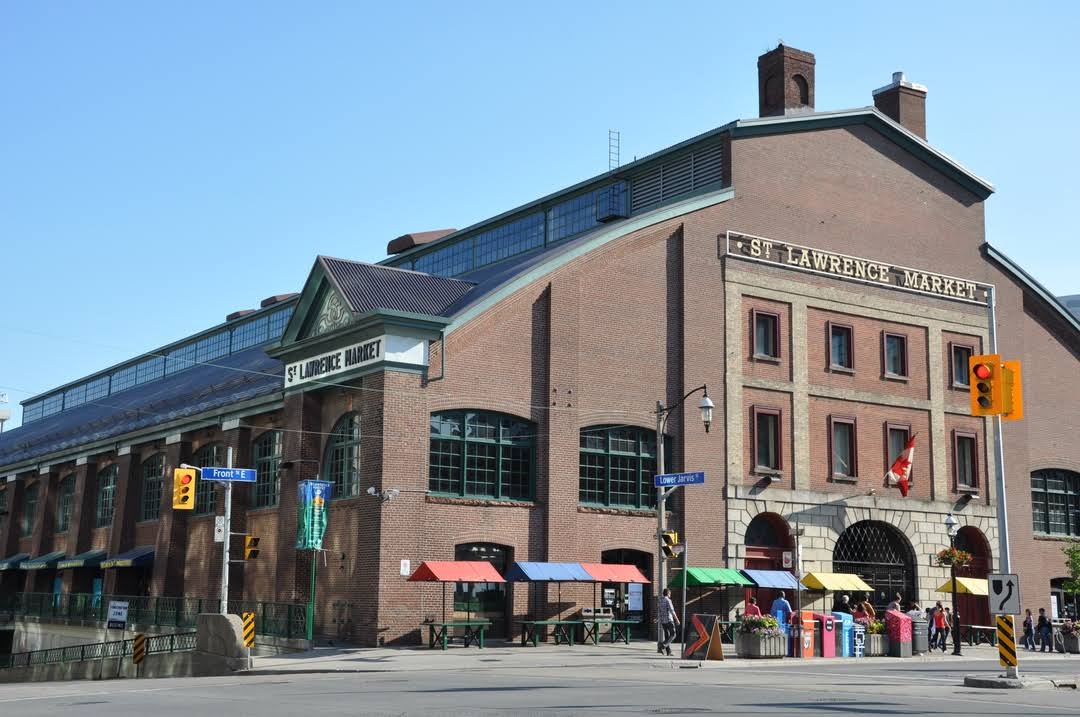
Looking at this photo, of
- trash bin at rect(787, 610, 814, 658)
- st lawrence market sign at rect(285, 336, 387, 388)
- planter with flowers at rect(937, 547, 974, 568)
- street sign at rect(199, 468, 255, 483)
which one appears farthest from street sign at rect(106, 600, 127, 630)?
planter with flowers at rect(937, 547, 974, 568)

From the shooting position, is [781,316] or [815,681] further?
[781,316]

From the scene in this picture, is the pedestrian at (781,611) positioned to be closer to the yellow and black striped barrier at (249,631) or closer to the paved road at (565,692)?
the paved road at (565,692)

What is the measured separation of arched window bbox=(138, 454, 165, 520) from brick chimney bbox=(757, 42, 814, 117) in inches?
1123

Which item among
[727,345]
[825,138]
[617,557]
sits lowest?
[617,557]

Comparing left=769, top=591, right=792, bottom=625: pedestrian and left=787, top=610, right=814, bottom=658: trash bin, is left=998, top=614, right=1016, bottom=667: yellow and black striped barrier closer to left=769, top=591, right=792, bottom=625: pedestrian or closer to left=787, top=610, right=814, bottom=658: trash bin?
left=787, top=610, right=814, bottom=658: trash bin

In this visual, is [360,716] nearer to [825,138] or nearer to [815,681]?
[815,681]

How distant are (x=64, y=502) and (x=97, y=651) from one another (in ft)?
55.3

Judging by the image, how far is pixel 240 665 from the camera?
3300cm

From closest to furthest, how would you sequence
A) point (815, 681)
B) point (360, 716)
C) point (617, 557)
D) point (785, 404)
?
point (360, 716), point (815, 681), point (617, 557), point (785, 404)

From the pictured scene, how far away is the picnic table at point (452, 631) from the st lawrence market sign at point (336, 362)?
797 cm

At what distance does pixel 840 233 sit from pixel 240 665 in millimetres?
27463

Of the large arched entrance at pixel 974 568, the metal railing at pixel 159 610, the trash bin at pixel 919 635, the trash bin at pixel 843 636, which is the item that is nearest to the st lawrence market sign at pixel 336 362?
the metal railing at pixel 159 610

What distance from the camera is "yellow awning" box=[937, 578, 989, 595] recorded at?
46500 millimetres

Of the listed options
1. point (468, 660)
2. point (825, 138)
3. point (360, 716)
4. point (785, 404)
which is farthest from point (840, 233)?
point (360, 716)
